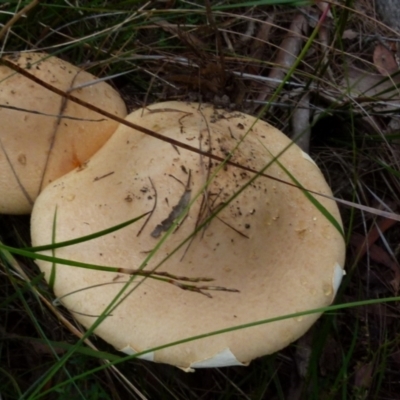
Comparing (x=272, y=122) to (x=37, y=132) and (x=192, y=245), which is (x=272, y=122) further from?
(x=37, y=132)

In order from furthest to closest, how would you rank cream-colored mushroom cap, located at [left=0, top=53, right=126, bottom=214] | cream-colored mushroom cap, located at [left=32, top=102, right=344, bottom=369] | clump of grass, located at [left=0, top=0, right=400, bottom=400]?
clump of grass, located at [left=0, top=0, right=400, bottom=400], cream-colored mushroom cap, located at [left=0, top=53, right=126, bottom=214], cream-colored mushroom cap, located at [left=32, top=102, right=344, bottom=369]

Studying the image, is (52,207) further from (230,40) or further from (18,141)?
(230,40)

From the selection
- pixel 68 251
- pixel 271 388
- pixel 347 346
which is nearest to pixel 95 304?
pixel 68 251

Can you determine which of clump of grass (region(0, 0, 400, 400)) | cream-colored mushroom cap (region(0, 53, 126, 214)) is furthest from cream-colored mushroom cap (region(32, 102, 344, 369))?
clump of grass (region(0, 0, 400, 400))

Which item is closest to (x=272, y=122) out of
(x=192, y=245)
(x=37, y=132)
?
(x=192, y=245)

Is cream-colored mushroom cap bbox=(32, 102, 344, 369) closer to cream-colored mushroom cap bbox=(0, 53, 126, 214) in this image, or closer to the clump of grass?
cream-colored mushroom cap bbox=(0, 53, 126, 214)

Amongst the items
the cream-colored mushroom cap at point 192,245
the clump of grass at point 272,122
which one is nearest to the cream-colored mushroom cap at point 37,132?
the cream-colored mushroom cap at point 192,245
